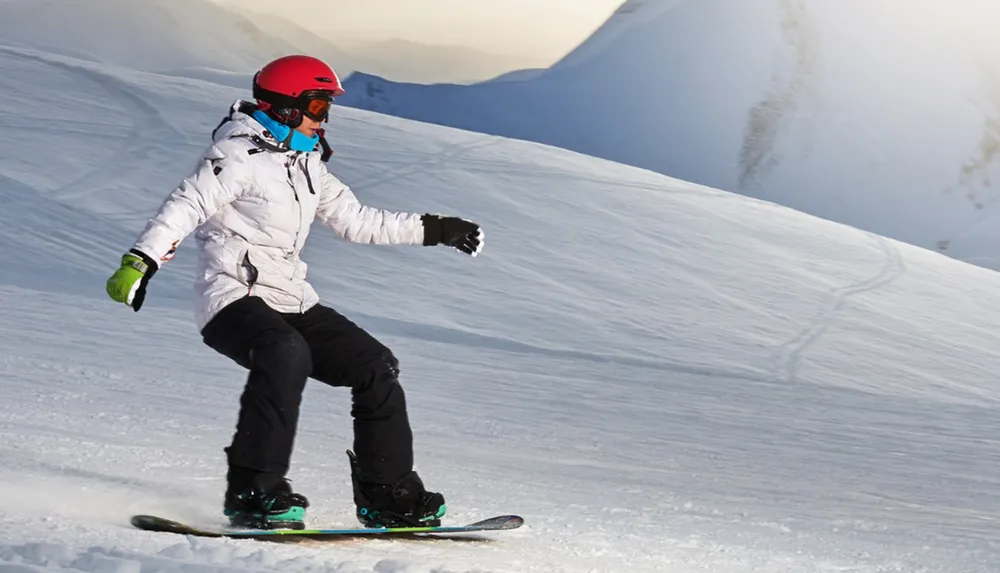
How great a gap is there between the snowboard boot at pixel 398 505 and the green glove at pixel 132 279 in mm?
766

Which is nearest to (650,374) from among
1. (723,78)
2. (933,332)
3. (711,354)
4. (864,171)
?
(711,354)

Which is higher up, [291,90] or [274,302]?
[291,90]

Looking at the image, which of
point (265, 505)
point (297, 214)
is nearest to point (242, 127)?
point (297, 214)

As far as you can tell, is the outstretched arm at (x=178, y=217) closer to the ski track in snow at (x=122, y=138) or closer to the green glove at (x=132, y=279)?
the green glove at (x=132, y=279)

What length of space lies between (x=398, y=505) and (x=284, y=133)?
1.06m

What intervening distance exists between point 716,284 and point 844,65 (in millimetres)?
54940

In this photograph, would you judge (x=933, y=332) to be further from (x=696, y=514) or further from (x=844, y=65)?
(x=844, y=65)

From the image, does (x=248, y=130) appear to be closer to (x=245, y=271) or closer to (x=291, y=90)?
(x=291, y=90)

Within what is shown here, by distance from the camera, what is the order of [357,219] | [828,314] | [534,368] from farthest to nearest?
[828,314], [534,368], [357,219]

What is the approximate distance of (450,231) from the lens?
3.87m

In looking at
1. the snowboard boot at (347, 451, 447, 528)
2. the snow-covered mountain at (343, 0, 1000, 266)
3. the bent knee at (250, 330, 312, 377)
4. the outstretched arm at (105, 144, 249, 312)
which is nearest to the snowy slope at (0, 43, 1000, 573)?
the snowboard boot at (347, 451, 447, 528)

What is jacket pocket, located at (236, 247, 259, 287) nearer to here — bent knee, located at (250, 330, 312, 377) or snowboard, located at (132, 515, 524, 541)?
bent knee, located at (250, 330, 312, 377)

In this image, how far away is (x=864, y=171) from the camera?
53812 millimetres

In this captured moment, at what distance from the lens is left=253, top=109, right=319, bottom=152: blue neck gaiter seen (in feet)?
11.5
